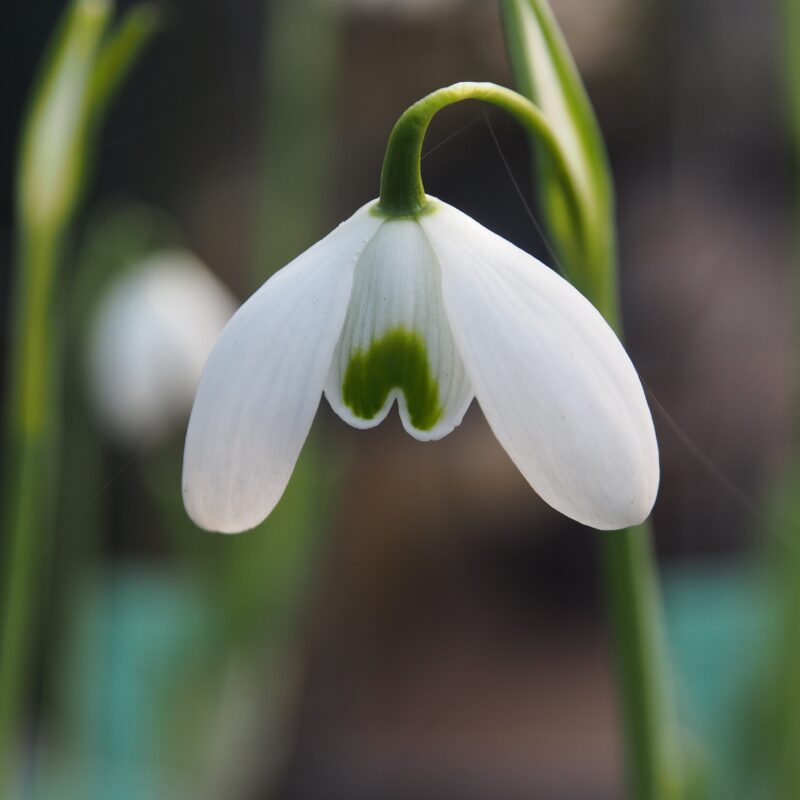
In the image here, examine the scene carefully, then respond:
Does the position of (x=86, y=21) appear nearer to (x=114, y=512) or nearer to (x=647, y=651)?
(x=647, y=651)

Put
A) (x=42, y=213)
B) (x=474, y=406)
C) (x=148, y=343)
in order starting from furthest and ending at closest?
(x=474, y=406)
(x=148, y=343)
(x=42, y=213)

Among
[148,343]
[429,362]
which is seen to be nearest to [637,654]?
[429,362]

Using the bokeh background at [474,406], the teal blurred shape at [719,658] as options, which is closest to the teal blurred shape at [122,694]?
the bokeh background at [474,406]

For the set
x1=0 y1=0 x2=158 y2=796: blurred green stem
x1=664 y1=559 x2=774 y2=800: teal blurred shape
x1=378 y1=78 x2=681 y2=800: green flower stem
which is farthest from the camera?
x1=664 y1=559 x2=774 y2=800: teal blurred shape

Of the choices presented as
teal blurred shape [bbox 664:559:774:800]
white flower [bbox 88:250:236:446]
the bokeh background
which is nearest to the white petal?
teal blurred shape [bbox 664:559:774:800]

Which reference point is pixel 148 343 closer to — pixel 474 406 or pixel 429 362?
pixel 429 362

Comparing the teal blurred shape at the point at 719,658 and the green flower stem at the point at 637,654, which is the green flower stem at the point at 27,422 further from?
the teal blurred shape at the point at 719,658

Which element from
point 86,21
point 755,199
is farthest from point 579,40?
point 86,21

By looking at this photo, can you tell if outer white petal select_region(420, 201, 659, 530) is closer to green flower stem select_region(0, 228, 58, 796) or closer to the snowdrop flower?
the snowdrop flower
